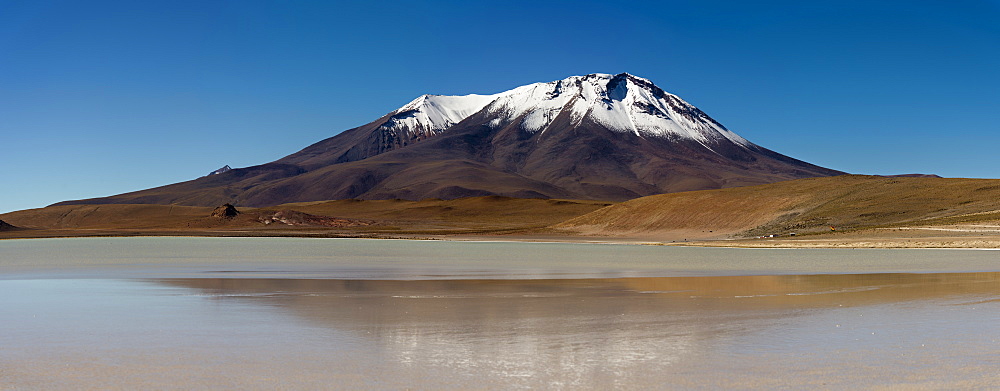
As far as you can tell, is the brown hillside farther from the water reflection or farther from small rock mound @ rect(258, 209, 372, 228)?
the water reflection

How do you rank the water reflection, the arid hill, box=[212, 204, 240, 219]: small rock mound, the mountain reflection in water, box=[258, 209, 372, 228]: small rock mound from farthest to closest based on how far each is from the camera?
box=[212, 204, 240, 219]: small rock mound → the arid hill → box=[258, 209, 372, 228]: small rock mound → the water reflection → the mountain reflection in water

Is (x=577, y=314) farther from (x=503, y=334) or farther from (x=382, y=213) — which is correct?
(x=382, y=213)

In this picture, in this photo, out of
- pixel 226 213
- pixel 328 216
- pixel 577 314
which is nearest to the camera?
pixel 577 314

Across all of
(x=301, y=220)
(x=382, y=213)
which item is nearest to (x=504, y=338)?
(x=301, y=220)

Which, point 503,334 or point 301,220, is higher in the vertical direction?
point 301,220

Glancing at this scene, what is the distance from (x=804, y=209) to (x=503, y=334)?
2805 inches

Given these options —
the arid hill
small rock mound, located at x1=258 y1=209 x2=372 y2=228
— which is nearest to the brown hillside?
the arid hill

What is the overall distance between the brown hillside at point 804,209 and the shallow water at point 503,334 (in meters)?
44.0

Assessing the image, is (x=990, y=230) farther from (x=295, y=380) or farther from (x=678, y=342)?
(x=295, y=380)

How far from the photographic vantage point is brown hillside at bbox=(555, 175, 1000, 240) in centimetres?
6412

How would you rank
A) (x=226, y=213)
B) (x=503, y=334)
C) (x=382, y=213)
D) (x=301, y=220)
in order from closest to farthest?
(x=503, y=334) → (x=301, y=220) → (x=226, y=213) → (x=382, y=213)

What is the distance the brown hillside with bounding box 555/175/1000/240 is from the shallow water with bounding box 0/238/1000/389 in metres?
44.0

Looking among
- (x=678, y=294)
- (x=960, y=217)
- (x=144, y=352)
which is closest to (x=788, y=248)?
(x=960, y=217)

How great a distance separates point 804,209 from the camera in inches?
3017
